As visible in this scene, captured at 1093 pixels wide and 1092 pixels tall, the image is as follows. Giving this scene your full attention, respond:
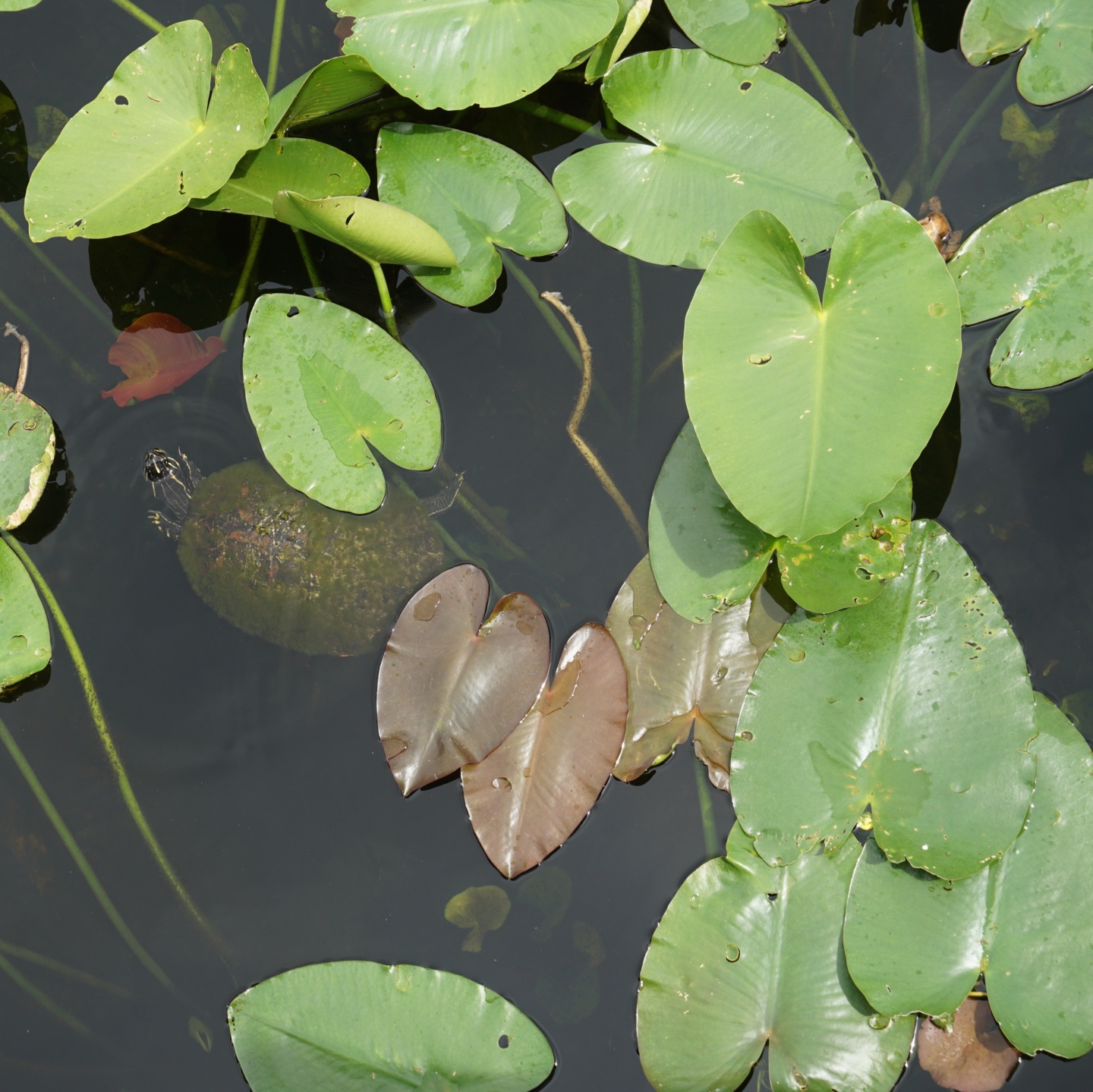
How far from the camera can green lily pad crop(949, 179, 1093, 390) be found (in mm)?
1809

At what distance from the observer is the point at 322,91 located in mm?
1873

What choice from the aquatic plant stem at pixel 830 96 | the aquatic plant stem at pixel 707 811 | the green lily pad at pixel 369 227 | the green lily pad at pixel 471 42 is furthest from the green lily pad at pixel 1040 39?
the aquatic plant stem at pixel 707 811

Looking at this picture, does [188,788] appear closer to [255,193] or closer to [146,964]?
[146,964]

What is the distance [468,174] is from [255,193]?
474mm

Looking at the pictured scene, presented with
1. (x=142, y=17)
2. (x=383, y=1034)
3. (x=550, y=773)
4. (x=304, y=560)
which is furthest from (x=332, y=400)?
(x=383, y=1034)

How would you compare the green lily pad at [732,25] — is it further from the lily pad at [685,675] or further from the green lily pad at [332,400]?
the lily pad at [685,675]

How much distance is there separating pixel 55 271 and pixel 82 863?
4.56 ft

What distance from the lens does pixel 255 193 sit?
1906 millimetres

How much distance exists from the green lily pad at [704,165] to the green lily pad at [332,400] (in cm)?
54

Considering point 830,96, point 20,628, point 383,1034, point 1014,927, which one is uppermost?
point 830,96

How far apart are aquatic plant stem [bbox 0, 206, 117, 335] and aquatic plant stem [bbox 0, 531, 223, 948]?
0.56 metres

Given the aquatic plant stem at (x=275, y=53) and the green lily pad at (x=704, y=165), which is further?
the aquatic plant stem at (x=275, y=53)

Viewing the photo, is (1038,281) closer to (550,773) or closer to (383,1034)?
(550,773)

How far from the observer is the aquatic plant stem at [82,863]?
1.87m
